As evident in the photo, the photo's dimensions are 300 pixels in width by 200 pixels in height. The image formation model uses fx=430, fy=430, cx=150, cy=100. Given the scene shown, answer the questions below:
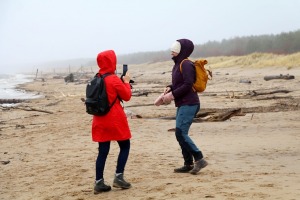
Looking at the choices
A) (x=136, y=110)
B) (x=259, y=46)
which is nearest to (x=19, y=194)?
(x=136, y=110)

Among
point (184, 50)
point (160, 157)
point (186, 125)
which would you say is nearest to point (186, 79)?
point (184, 50)

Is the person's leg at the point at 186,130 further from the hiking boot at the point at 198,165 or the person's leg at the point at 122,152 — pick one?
the person's leg at the point at 122,152

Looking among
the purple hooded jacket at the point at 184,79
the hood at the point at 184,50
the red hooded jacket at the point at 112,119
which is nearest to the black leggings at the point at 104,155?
the red hooded jacket at the point at 112,119

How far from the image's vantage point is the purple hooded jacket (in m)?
5.70

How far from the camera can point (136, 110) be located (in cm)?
1443

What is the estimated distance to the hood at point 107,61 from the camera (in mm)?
5352

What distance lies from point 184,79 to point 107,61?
1.07m

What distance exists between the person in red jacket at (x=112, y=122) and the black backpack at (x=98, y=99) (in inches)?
2.3

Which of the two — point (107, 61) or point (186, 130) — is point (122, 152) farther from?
point (107, 61)

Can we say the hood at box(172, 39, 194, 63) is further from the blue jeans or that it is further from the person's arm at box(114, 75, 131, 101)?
the person's arm at box(114, 75, 131, 101)

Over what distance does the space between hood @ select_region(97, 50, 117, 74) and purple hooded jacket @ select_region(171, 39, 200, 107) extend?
94 centimetres

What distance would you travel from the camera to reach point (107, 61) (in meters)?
5.38

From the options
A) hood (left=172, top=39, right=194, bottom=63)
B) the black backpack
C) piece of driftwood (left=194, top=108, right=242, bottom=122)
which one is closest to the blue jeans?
hood (left=172, top=39, right=194, bottom=63)

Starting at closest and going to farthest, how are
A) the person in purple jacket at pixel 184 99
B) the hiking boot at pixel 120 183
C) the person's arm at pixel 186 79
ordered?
the hiking boot at pixel 120 183, the person's arm at pixel 186 79, the person in purple jacket at pixel 184 99
